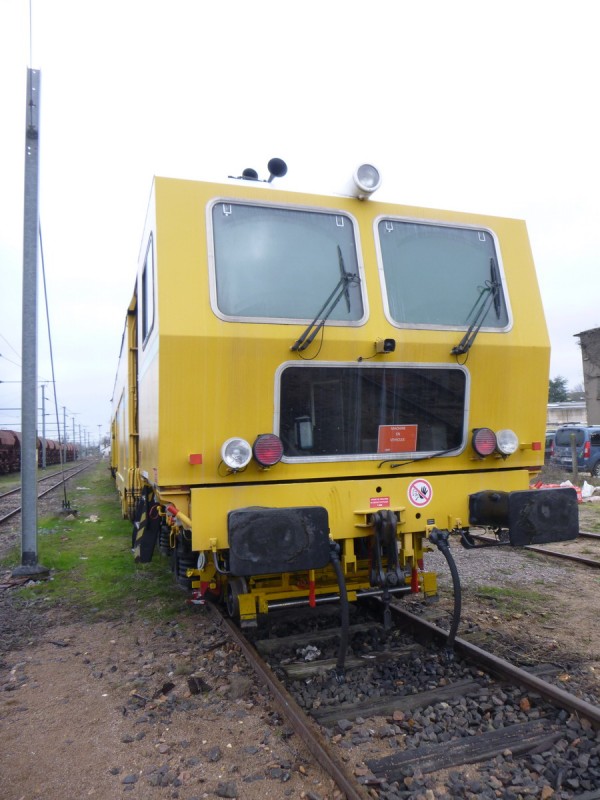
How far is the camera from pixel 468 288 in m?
4.55

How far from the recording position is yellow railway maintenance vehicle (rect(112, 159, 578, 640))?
377cm

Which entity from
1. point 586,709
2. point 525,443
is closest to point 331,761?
point 586,709

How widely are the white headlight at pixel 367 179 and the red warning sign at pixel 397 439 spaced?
168 centimetres

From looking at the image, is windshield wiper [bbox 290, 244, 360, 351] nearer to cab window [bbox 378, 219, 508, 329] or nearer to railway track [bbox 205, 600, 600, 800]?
cab window [bbox 378, 219, 508, 329]

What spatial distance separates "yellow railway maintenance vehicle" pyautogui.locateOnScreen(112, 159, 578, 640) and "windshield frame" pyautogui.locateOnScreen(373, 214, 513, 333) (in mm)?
11

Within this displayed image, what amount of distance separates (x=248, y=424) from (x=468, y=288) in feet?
6.56

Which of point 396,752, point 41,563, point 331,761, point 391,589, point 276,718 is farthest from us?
point 41,563

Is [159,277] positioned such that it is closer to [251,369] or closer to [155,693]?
[251,369]

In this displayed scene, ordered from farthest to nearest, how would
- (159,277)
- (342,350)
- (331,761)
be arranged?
1. (342,350)
2. (159,277)
3. (331,761)

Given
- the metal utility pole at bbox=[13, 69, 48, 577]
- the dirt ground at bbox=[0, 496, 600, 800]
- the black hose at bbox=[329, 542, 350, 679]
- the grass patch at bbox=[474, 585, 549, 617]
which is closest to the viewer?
the dirt ground at bbox=[0, 496, 600, 800]

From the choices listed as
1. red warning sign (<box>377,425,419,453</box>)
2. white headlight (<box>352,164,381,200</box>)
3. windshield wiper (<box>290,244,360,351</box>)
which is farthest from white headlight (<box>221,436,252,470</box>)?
white headlight (<box>352,164,381,200</box>)

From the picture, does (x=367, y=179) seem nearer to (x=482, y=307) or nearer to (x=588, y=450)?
(x=482, y=307)

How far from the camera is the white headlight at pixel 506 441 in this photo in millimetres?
4418

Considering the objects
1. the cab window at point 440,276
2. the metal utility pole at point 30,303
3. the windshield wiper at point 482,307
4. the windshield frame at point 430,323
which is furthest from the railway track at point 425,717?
the metal utility pole at point 30,303
